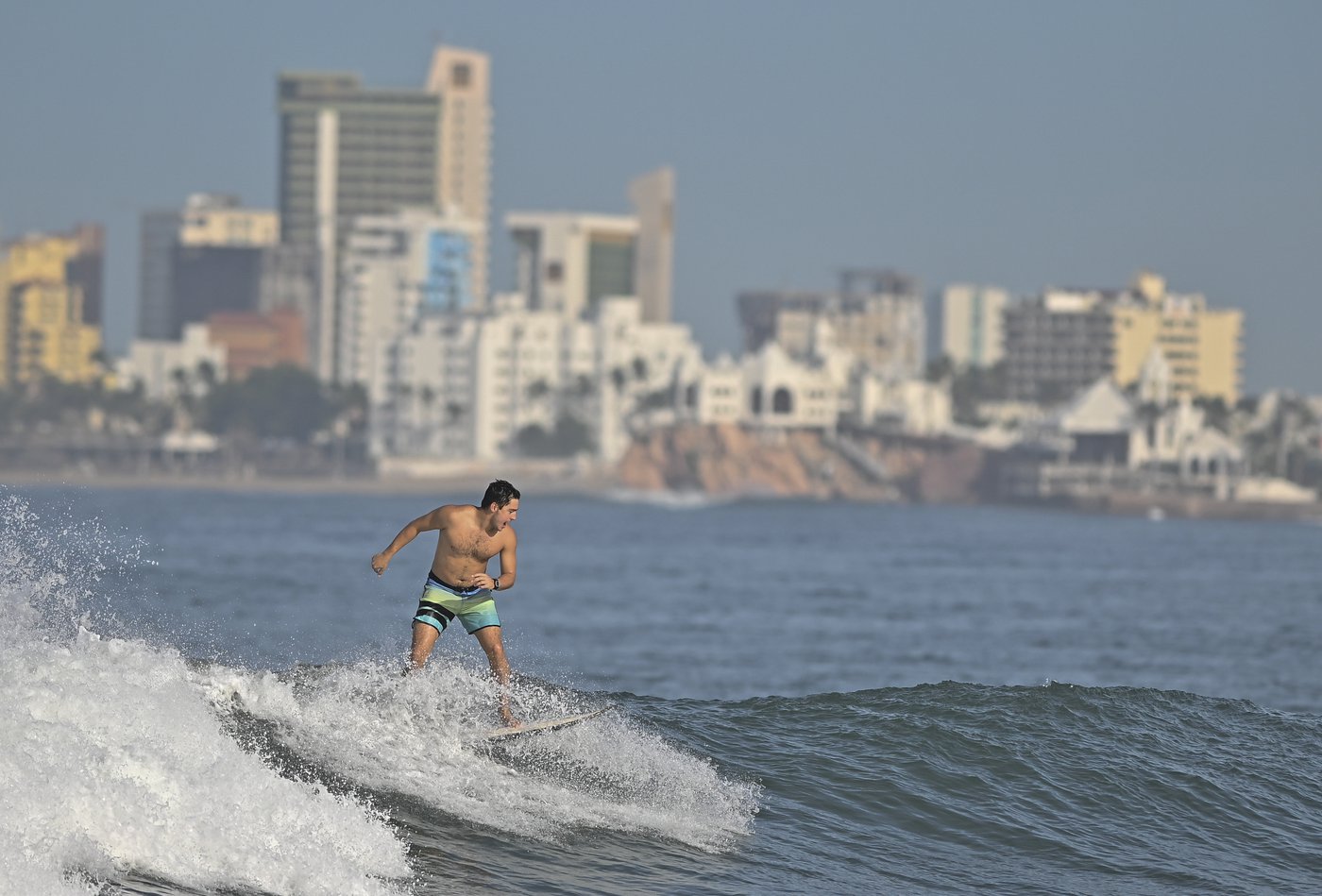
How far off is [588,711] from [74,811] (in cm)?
442

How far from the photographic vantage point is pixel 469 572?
14273 millimetres

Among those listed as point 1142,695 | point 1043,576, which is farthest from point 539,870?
point 1043,576

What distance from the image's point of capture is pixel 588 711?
597 inches

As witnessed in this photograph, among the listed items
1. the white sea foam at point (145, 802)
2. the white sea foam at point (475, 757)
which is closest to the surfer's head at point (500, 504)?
the white sea foam at point (475, 757)

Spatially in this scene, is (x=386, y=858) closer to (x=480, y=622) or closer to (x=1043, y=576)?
(x=480, y=622)

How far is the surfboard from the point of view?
563 inches

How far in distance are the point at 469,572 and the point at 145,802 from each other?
10.0ft

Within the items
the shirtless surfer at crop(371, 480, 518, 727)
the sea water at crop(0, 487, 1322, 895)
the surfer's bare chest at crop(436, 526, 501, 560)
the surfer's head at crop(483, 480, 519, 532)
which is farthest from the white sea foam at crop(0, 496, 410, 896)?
the surfer's head at crop(483, 480, 519, 532)

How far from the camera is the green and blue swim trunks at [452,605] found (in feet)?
47.1

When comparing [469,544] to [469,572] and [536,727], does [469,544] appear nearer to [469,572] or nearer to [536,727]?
[469,572]

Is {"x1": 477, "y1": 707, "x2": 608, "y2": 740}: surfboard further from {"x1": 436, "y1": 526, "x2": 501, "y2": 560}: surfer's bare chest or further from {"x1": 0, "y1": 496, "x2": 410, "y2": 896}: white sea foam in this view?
{"x1": 0, "y1": 496, "x2": 410, "y2": 896}: white sea foam

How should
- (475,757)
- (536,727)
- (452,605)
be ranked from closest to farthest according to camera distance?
(475,757), (452,605), (536,727)

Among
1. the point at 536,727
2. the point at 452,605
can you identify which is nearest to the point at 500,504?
the point at 452,605

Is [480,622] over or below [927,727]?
over
